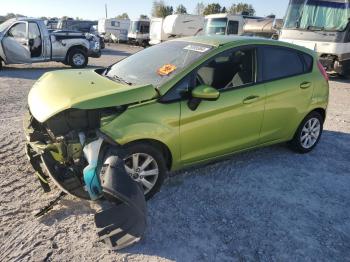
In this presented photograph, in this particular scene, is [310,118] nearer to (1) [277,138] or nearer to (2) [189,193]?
(1) [277,138]

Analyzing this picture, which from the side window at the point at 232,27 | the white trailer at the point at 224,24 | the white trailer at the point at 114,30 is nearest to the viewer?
the white trailer at the point at 224,24

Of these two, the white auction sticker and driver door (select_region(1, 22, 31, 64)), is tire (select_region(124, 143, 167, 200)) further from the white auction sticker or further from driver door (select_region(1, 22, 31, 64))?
driver door (select_region(1, 22, 31, 64))

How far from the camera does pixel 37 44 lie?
14.0m

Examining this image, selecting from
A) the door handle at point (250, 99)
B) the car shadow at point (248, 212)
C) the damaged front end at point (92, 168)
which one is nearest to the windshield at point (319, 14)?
the car shadow at point (248, 212)

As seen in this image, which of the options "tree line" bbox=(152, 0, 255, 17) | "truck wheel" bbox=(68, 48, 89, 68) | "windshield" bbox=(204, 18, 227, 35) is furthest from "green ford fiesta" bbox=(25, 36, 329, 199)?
"tree line" bbox=(152, 0, 255, 17)

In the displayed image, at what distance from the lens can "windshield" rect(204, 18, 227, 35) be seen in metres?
21.8

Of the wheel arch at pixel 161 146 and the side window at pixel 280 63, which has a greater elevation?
the side window at pixel 280 63

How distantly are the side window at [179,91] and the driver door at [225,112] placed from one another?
0.09 metres

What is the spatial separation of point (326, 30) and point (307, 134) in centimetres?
828

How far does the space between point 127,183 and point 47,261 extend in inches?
35.9

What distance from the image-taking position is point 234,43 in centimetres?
484

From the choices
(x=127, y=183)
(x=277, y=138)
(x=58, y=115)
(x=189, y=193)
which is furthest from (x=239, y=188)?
(x=58, y=115)

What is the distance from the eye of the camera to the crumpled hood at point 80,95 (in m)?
Answer: 3.80

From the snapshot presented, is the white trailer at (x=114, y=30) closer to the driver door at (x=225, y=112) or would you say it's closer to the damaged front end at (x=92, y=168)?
the driver door at (x=225, y=112)
